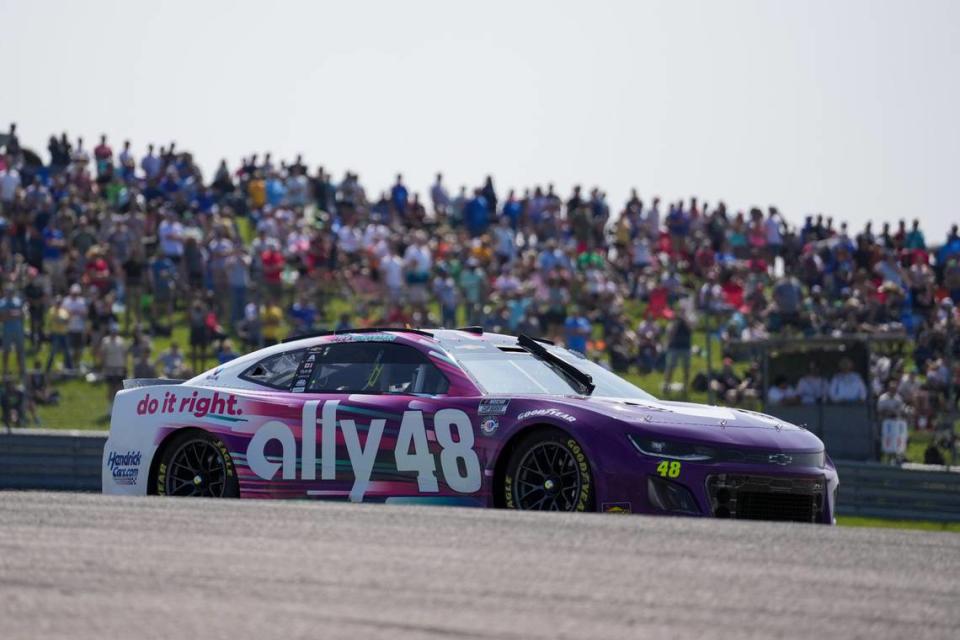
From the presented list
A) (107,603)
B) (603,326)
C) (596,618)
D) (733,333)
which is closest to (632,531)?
(596,618)

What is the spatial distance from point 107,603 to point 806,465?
495cm

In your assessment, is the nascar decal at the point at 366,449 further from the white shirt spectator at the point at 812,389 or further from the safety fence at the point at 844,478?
the white shirt spectator at the point at 812,389

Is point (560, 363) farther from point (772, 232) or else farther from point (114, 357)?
point (772, 232)

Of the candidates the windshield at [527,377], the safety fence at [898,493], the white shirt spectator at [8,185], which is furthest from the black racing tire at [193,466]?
the white shirt spectator at [8,185]

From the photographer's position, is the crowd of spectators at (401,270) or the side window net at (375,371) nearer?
the side window net at (375,371)

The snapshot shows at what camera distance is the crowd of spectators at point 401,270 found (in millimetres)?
23188

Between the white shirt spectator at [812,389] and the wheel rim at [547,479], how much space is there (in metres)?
10.4

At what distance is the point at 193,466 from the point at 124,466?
531 millimetres

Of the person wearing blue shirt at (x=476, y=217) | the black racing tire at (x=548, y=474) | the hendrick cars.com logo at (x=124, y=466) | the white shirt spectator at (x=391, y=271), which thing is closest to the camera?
the black racing tire at (x=548, y=474)

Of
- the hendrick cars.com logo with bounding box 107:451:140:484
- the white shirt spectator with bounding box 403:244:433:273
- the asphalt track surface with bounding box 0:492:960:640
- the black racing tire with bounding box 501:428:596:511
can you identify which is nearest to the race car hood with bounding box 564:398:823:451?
the black racing tire with bounding box 501:428:596:511

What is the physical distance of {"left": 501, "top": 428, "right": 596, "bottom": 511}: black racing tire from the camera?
29.8ft

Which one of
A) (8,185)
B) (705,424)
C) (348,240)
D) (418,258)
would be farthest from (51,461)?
(8,185)

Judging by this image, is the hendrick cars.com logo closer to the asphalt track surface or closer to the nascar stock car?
the nascar stock car

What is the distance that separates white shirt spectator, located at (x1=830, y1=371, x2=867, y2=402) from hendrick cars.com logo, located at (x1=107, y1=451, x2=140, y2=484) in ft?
34.3
